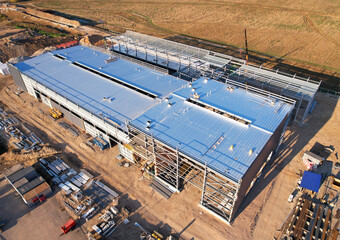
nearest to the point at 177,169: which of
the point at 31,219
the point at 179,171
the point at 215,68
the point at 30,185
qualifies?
the point at 179,171

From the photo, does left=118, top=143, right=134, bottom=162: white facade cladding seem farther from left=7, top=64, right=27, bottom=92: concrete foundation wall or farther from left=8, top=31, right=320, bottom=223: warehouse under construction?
left=7, top=64, right=27, bottom=92: concrete foundation wall

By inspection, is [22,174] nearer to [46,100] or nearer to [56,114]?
[56,114]

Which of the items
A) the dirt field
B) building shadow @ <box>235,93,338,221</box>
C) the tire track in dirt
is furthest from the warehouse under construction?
the tire track in dirt

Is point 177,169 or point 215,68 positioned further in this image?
point 215,68

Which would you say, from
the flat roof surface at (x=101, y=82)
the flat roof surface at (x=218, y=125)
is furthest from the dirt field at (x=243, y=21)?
the flat roof surface at (x=101, y=82)

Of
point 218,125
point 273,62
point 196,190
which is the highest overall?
point 218,125

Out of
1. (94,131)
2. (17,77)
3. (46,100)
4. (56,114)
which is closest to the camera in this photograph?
(94,131)

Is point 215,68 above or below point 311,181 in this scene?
above

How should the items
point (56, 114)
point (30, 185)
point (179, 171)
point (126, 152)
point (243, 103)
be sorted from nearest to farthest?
point (30, 185)
point (179, 171)
point (243, 103)
point (126, 152)
point (56, 114)

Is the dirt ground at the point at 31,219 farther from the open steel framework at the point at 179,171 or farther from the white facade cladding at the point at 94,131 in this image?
the open steel framework at the point at 179,171
